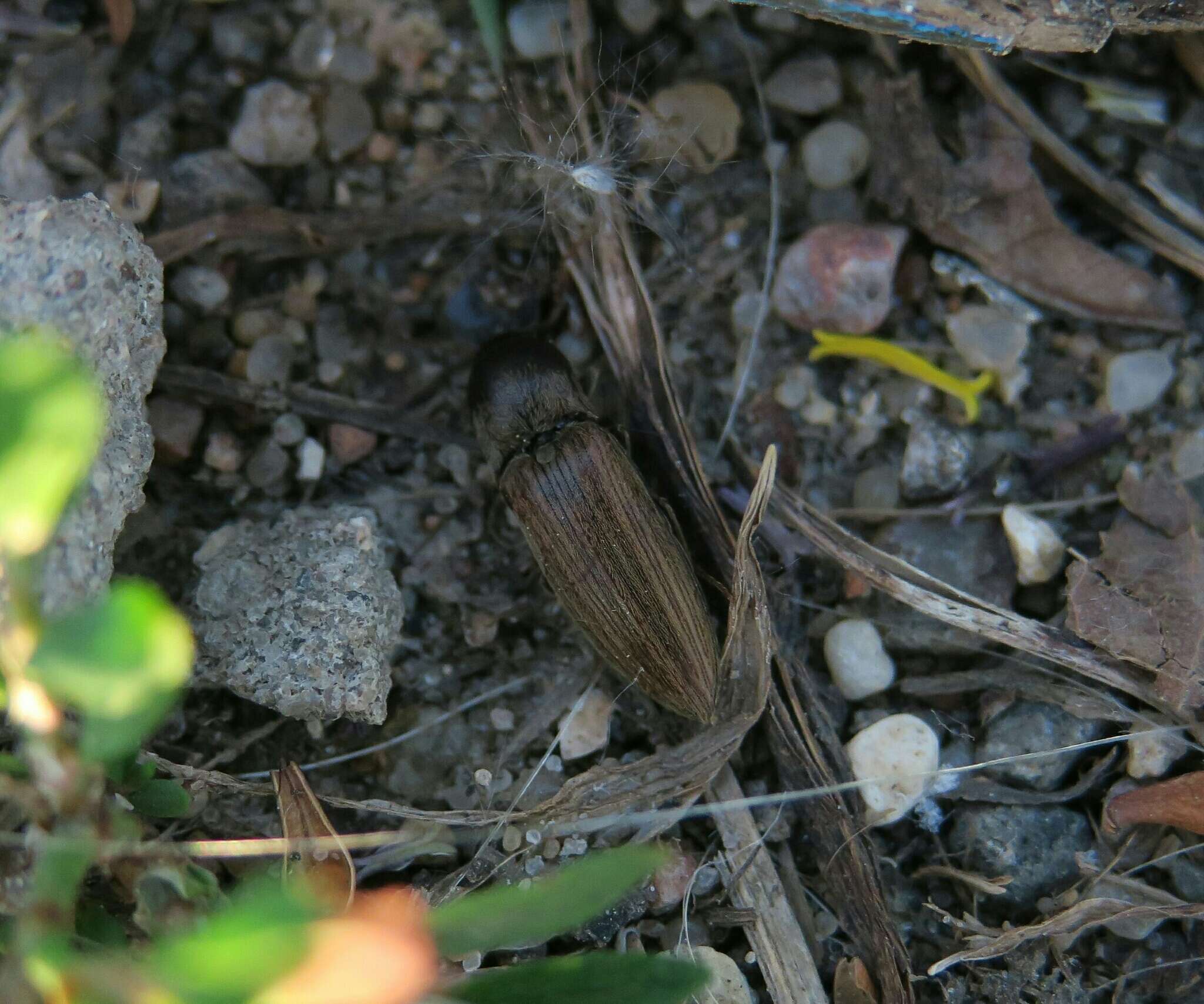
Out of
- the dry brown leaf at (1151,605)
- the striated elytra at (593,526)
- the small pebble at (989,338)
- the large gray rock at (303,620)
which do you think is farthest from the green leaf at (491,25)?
the dry brown leaf at (1151,605)

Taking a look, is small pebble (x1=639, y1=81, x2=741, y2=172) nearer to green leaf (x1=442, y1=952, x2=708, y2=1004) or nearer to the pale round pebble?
the pale round pebble

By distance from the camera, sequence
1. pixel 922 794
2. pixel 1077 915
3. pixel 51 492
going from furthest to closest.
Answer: pixel 922 794
pixel 1077 915
pixel 51 492

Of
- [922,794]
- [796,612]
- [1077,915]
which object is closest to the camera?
[1077,915]

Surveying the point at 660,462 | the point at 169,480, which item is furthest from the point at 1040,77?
the point at 169,480

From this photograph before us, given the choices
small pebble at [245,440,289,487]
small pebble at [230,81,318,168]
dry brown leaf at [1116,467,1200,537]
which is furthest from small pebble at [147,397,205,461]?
dry brown leaf at [1116,467,1200,537]

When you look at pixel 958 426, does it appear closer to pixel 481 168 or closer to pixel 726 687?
pixel 726 687

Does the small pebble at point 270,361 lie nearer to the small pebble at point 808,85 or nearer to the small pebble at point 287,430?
the small pebble at point 287,430
